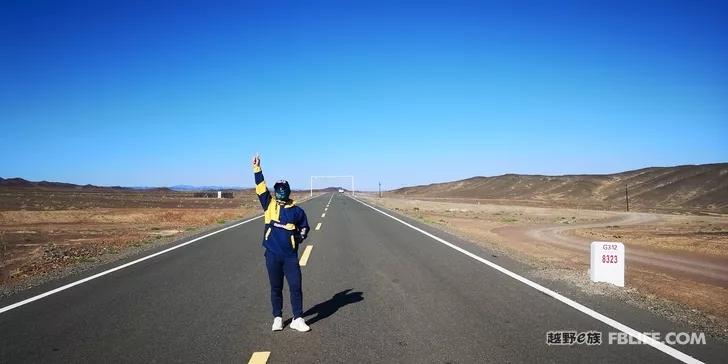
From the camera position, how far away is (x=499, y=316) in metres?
6.21

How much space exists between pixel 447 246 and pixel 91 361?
1078 centimetres

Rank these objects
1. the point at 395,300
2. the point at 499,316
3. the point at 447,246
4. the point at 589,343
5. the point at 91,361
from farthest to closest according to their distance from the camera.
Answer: the point at 447,246 < the point at 395,300 < the point at 499,316 < the point at 589,343 < the point at 91,361

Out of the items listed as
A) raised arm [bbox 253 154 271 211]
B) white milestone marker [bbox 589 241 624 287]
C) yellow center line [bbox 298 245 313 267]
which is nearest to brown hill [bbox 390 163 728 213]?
white milestone marker [bbox 589 241 624 287]

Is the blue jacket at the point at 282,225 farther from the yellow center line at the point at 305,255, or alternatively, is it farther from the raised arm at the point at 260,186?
the yellow center line at the point at 305,255

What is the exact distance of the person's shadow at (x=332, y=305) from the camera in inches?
247

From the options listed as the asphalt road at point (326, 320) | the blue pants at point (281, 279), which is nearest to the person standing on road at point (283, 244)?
the blue pants at point (281, 279)

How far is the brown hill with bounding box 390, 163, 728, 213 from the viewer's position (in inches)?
2306

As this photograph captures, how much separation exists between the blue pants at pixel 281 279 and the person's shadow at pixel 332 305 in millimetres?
430

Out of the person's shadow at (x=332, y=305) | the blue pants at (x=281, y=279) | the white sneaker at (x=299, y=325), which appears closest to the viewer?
the white sneaker at (x=299, y=325)

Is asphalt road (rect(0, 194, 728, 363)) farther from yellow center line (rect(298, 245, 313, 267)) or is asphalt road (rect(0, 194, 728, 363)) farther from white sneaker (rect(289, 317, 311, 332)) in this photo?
yellow center line (rect(298, 245, 313, 267))

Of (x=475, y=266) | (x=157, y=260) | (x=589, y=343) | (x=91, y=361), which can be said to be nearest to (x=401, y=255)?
(x=475, y=266)

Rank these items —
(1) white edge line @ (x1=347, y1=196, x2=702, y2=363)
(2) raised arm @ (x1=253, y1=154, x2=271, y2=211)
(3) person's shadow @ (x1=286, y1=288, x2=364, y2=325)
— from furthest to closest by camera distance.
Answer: (3) person's shadow @ (x1=286, y1=288, x2=364, y2=325) → (2) raised arm @ (x1=253, y1=154, x2=271, y2=211) → (1) white edge line @ (x1=347, y1=196, x2=702, y2=363)

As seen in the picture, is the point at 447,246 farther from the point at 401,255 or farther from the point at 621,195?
the point at 621,195

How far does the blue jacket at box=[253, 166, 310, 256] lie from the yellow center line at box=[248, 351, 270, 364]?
126 centimetres
